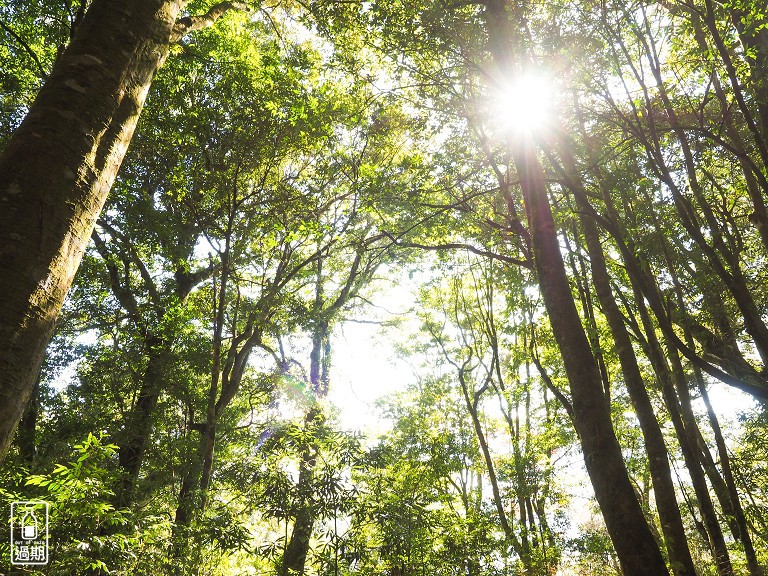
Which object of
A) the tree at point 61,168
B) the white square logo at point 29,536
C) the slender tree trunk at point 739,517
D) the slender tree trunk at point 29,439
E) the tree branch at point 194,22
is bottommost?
the slender tree trunk at point 739,517

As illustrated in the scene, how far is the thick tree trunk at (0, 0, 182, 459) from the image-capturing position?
120cm

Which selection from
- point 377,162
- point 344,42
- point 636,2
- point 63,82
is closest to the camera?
point 63,82

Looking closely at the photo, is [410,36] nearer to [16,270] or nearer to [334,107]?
[334,107]

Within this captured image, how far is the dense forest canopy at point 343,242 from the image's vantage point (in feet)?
→ 8.89

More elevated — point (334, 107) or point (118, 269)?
point (334, 107)

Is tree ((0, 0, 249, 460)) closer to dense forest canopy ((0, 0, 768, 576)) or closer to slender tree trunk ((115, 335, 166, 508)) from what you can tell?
dense forest canopy ((0, 0, 768, 576))

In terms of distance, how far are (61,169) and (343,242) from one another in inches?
424

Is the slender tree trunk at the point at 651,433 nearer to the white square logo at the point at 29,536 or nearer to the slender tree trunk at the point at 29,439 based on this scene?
the white square logo at the point at 29,536

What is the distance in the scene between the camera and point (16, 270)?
121 cm

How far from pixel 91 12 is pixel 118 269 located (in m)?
11.2

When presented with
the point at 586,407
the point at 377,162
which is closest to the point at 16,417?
the point at 586,407

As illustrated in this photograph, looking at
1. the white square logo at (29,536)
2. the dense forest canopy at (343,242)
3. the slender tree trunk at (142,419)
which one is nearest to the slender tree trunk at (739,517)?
the dense forest canopy at (343,242)

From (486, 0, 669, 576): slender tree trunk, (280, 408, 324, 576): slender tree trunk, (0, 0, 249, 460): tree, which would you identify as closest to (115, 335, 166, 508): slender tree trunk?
(280, 408, 324, 576): slender tree trunk

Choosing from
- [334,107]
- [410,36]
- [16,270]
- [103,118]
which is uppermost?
[334,107]
